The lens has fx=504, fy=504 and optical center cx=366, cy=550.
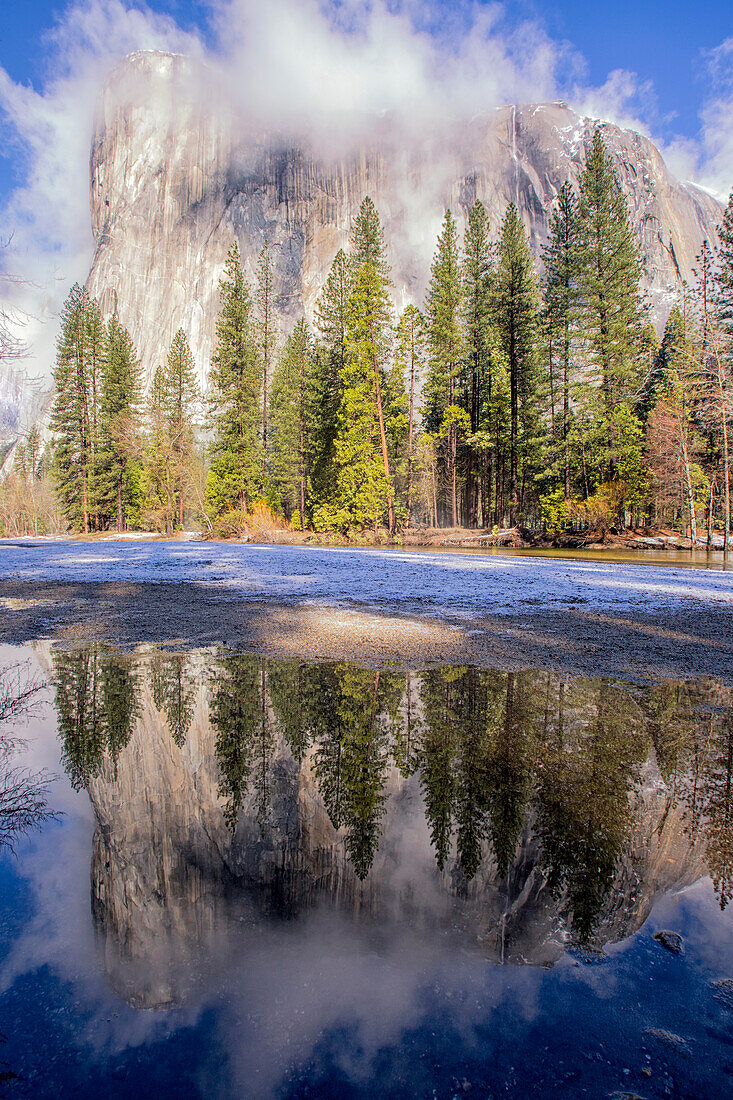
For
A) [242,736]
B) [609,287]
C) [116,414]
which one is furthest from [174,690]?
[116,414]

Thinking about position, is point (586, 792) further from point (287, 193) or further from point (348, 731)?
point (287, 193)

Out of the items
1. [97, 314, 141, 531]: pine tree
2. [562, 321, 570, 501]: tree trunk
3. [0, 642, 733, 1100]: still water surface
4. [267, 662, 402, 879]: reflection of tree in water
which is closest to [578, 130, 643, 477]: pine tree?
[562, 321, 570, 501]: tree trunk

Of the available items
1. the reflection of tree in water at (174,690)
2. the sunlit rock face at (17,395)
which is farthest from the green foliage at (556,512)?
the reflection of tree in water at (174,690)

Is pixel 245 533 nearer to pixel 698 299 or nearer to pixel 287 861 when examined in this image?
pixel 698 299

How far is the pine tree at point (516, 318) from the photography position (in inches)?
1243

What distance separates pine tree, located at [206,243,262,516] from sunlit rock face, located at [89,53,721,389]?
81685mm

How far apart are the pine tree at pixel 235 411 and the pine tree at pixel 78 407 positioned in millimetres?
15553

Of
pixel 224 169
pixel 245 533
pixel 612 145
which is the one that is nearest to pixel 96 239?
pixel 224 169

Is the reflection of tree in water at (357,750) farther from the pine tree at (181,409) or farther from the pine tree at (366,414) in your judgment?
the pine tree at (181,409)

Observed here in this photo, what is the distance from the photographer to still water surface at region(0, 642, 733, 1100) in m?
1.06

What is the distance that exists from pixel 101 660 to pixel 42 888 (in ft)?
9.57

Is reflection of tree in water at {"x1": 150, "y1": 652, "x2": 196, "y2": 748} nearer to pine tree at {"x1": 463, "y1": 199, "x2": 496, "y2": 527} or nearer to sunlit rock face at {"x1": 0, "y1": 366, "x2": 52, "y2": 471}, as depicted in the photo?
sunlit rock face at {"x1": 0, "y1": 366, "x2": 52, "y2": 471}

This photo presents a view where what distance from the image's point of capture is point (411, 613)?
21.3 ft

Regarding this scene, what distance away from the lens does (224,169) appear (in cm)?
12475
